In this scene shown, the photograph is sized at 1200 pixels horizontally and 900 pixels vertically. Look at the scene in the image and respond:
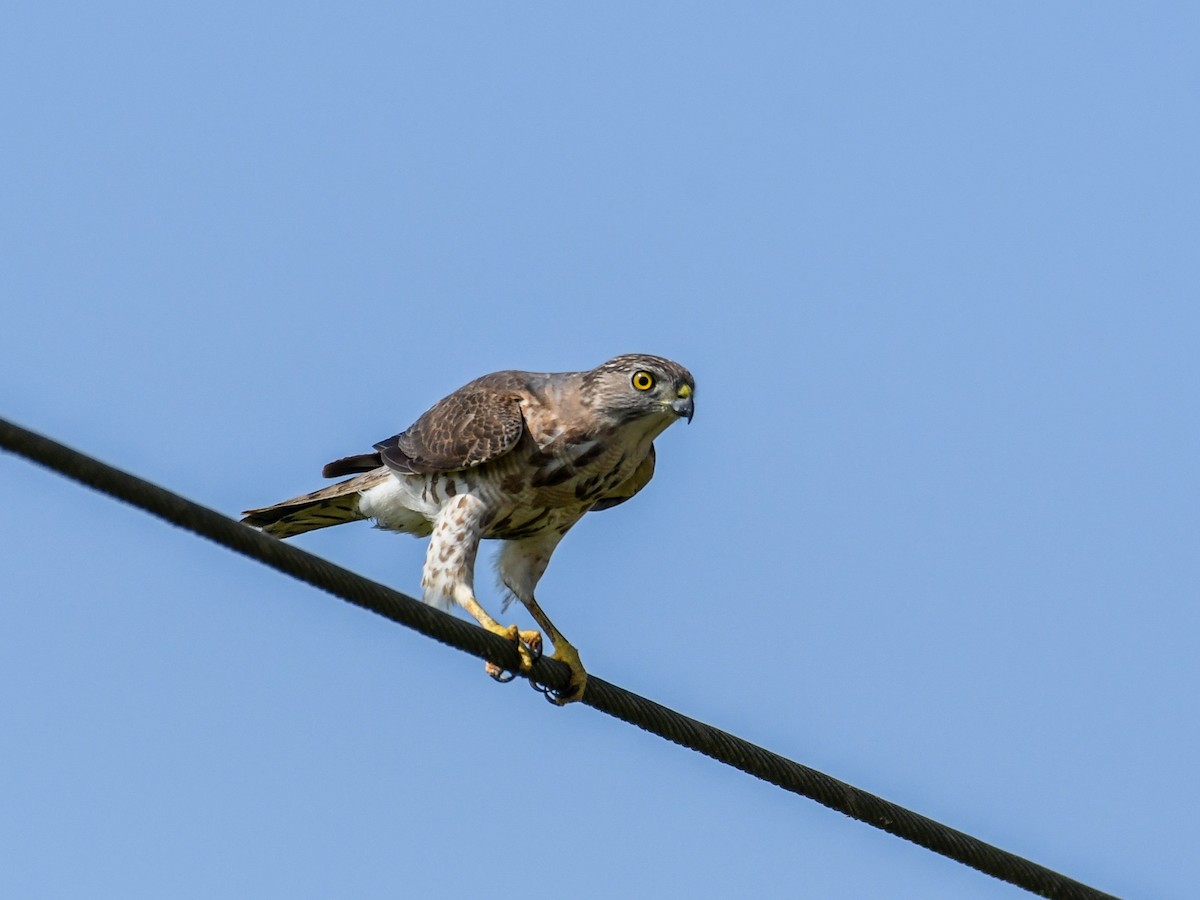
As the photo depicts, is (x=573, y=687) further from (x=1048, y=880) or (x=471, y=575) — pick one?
(x=1048, y=880)

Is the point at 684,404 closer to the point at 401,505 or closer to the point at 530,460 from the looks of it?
the point at 530,460

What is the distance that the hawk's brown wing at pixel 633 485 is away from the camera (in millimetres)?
9734

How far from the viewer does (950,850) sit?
6770mm

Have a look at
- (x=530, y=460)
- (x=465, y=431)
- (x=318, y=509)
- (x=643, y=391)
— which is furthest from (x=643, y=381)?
(x=318, y=509)

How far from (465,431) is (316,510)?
152cm

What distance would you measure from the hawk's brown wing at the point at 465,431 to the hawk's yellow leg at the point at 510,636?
0.79m

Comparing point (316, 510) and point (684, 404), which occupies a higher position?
point (684, 404)

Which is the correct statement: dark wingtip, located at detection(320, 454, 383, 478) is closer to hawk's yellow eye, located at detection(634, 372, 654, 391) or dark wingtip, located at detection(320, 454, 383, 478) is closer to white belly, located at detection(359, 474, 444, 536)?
white belly, located at detection(359, 474, 444, 536)

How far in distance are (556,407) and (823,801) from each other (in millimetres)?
3078

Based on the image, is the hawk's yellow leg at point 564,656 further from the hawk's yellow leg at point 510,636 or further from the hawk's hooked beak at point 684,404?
the hawk's hooked beak at point 684,404

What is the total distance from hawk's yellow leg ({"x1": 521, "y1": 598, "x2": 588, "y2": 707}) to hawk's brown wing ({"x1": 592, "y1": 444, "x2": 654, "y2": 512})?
666 mm

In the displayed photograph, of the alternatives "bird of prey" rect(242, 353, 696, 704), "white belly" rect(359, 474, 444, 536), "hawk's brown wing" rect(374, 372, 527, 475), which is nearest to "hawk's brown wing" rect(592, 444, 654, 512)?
"bird of prey" rect(242, 353, 696, 704)

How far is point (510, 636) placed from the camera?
8266mm

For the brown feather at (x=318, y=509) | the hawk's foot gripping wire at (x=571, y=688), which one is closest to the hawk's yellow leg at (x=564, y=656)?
A: the hawk's foot gripping wire at (x=571, y=688)
